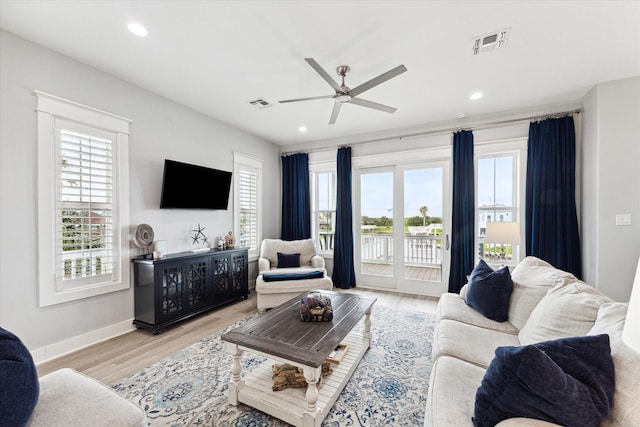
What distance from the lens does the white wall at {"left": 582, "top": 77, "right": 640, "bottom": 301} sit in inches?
112

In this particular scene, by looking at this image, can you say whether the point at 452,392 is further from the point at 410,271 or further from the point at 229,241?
the point at 229,241

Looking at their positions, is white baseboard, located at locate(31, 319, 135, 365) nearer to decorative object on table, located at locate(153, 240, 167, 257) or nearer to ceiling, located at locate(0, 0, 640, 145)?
decorative object on table, located at locate(153, 240, 167, 257)

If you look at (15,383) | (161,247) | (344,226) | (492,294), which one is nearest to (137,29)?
(161,247)

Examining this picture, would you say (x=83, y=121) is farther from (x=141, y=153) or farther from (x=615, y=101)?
(x=615, y=101)

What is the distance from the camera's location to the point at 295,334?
1898mm

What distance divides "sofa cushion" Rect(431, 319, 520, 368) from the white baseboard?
3173mm

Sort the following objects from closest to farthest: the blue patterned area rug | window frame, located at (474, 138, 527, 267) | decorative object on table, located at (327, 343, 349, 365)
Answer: the blue patterned area rug, decorative object on table, located at (327, 343, 349, 365), window frame, located at (474, 138, 527, 267)

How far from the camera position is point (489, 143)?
3863 millimetres

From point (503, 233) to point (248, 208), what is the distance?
12.5ft

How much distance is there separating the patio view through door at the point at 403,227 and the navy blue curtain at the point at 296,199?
993mm

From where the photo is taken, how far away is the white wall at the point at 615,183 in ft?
9.30

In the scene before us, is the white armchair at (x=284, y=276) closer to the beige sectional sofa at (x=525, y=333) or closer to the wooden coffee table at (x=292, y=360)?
the wooden coffee table at (x=292, y=360)

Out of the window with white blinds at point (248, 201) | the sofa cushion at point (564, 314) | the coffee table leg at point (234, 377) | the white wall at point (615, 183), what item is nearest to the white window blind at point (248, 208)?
the window with white blinds at point (248, 201)

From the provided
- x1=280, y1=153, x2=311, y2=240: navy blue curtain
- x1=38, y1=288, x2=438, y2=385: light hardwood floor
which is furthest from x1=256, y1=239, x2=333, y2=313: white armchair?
x1=280, y1=153, x2=311, y2=240: navy blue curtain
